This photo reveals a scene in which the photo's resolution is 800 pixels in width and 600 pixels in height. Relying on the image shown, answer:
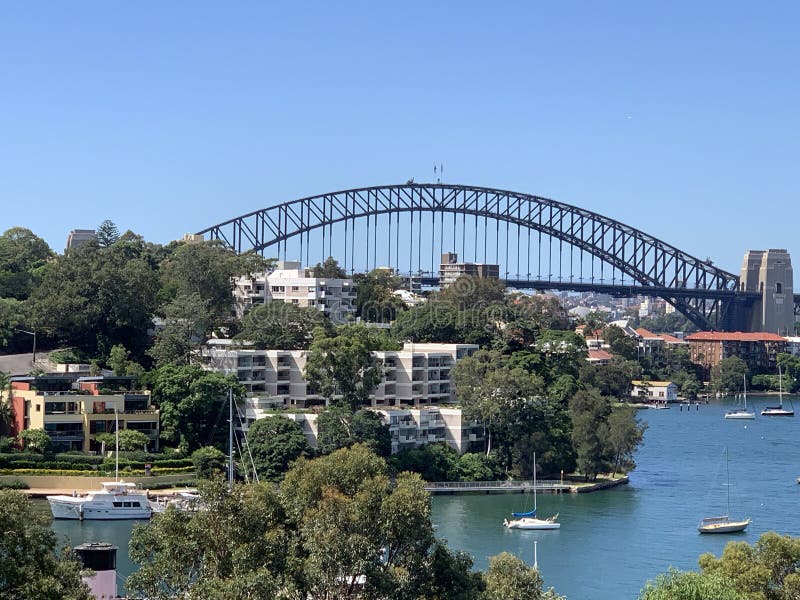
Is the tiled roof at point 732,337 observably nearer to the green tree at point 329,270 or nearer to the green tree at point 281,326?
the green tree at point 329,270

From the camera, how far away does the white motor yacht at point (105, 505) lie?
147 feet

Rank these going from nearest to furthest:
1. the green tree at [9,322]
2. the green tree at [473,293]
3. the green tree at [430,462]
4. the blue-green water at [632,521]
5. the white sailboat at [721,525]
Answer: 1. the blue-green water at [632,521]
2. the white sailboat at [721,525]
3. the green tree at [430,462]
4. the green tree at [9,322]
5. the green tree at [473,293]

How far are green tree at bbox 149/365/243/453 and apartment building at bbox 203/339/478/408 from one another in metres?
2.43

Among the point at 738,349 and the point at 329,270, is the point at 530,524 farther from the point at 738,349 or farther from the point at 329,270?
the point at 738,349

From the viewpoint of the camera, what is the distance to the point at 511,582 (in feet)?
89.3

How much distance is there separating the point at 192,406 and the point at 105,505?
7859mm

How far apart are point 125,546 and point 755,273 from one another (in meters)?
→ 106

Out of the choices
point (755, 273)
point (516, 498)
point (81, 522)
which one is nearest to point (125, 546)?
point (81, 522)

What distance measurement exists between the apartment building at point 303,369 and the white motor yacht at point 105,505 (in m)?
10.3

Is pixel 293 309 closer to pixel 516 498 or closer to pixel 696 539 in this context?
pixel 516 498

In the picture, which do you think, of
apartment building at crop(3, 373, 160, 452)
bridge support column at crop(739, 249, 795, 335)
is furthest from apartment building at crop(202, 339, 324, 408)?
bridge support column at crop(739, 249, 795, 335)

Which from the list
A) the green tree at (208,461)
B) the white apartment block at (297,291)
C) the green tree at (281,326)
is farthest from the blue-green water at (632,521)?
the white apartment block at (297,291)

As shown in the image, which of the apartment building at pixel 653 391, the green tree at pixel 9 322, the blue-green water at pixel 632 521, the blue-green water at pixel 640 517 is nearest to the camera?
the blue-green water at pixel 632 521

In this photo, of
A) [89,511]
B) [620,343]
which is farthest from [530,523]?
[620,343]
